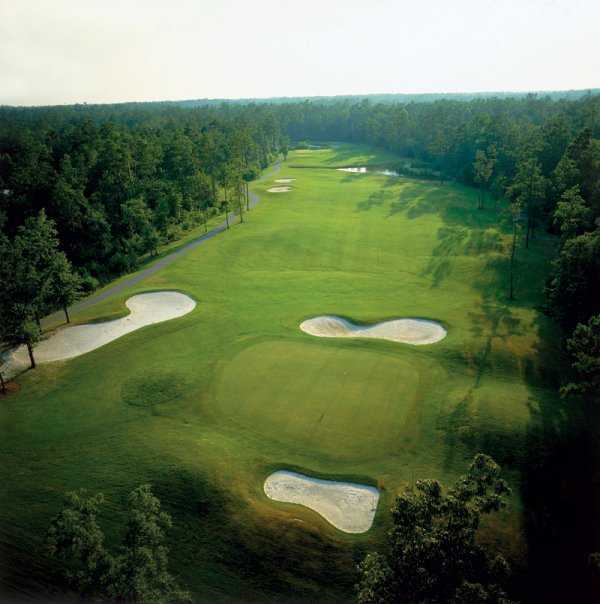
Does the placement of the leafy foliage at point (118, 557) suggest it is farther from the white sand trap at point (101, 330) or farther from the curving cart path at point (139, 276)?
the curving cart path at point (139, 276)

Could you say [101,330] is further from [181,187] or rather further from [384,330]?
[181,187]

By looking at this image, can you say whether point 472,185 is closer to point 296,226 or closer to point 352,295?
point 296,226

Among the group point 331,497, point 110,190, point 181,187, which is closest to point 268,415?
point 331,497

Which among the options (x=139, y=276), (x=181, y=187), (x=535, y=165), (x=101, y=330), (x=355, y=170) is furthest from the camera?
(x=355, y=170)

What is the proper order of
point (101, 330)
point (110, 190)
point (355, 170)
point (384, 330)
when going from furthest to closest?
point (355, 170)
point (110, 190)
point (101, 330)
point (384, 330)

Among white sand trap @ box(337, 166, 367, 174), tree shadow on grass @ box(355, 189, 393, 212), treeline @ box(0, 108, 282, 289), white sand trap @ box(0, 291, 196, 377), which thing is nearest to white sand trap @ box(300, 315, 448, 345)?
white sand trap @ box(0, 291, 196, 377)

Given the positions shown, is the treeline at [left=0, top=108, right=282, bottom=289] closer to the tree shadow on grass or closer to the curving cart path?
the curving cart path

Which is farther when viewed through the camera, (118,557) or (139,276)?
(139,276)

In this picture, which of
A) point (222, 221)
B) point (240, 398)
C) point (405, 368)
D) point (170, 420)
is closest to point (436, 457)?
point (405, 368)
